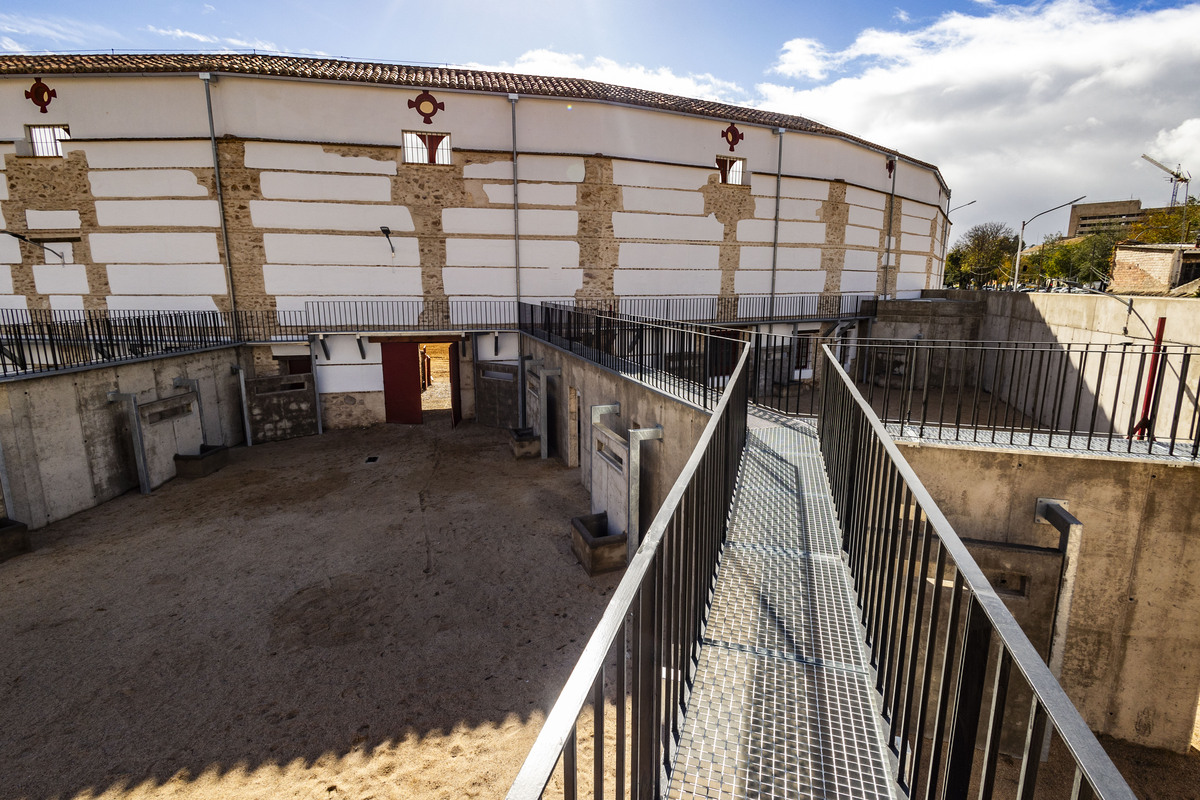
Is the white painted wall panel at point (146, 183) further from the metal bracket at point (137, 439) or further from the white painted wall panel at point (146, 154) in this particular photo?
the metal bracket at point (137, 439)

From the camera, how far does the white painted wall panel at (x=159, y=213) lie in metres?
15.4

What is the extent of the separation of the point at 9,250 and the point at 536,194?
1414 centimetres

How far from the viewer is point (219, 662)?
6.57m

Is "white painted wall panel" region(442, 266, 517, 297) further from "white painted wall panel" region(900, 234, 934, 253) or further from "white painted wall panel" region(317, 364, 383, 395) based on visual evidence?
"white painted wall panel" region(900, 234, 934, 253)

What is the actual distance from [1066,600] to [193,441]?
621 inches

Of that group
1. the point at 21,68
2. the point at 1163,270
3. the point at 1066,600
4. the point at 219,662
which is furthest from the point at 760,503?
the point at 1163,270

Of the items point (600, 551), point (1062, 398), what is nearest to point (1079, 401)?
point (1062, 398)

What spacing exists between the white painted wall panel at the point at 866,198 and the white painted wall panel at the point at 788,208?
179 centimetres

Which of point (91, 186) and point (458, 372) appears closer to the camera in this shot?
point (91, 186)

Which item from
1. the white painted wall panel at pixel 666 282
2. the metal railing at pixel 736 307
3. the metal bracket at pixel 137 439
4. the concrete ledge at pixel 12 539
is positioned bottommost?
the concrete ledge at pixel 12 539

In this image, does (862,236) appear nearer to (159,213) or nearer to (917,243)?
(917,243)

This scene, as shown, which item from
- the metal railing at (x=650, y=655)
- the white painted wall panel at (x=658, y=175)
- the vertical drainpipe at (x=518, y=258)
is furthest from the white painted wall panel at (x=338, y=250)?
the metal railing at (x=650, y=655)

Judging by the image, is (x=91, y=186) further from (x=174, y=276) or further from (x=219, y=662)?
(x=219, y=662)

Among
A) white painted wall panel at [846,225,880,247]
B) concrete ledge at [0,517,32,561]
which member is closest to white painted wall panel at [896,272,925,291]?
white painted wall panel at [846,225,880,247]
